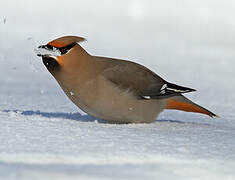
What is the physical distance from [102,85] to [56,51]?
355mm

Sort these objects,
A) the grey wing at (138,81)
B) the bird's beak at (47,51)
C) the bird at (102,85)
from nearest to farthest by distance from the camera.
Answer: the bird's beak at (47,51) < the bird at (102,85) < the grey wing at (138,81)

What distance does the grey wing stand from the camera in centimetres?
419

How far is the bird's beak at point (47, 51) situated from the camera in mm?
3963

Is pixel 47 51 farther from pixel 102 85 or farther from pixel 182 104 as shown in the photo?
pixel 182 104

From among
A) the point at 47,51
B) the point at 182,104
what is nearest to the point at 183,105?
the point at 182,104

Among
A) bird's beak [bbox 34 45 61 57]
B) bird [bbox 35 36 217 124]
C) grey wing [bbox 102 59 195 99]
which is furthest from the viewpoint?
grey wing [bbox 102 59 195 99]

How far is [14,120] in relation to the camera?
4008mm

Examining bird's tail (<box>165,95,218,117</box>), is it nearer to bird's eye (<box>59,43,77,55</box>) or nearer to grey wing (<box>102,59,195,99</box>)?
grey wing (<box>102,59,195,99</box>)

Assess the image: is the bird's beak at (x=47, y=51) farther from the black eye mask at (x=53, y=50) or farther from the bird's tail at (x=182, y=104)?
the bird's tail at (x=182, y=104)

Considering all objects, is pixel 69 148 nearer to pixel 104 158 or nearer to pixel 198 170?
pixel 104 158

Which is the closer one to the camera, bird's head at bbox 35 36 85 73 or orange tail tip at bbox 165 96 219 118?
bird's head at bbox 35 36 85 73

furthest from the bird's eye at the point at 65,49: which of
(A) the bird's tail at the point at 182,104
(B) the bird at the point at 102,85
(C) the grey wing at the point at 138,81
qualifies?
(A) the bird's tail at the point at 182,104

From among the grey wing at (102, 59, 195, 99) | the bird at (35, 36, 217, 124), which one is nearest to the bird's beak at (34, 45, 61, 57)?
the bird at (35, 36, 217, 124)

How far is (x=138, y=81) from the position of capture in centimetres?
430
